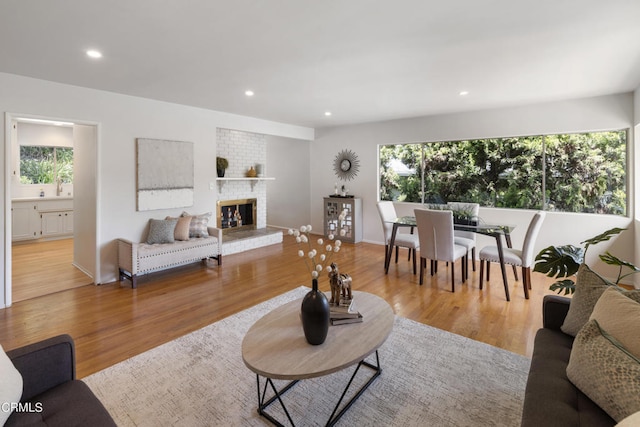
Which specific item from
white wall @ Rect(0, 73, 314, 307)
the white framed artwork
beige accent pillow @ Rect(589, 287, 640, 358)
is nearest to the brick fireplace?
white wall @ Rect(0, 73, 314, 307)

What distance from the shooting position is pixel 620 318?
139 centimetres

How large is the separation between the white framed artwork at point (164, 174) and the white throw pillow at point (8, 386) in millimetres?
3516

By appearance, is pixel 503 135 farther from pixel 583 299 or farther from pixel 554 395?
pixel 554 395

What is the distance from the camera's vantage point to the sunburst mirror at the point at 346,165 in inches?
270

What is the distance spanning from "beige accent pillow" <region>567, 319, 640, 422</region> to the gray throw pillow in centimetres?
454

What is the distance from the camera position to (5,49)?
2.77 meters

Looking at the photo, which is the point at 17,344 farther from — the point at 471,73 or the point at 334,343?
the point at 471,73

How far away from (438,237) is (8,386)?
3.81 m

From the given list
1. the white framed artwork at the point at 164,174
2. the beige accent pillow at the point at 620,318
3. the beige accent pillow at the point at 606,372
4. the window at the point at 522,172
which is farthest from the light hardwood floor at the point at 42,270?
the window at the point at 522,172

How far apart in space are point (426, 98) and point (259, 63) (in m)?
2.46

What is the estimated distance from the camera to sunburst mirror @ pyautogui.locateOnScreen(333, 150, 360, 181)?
22.5 feet

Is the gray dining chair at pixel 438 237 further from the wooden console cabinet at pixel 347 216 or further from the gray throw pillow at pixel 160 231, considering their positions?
the gray throw pillow at pixel 160 231

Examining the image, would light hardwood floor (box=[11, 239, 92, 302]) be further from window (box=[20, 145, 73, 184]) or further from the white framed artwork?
window (box=[20, 145, 73, 184])

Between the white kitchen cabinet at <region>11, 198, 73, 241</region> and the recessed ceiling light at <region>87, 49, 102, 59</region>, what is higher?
the recessed ceiling light at <region>87, 49, 102, 59</region>
